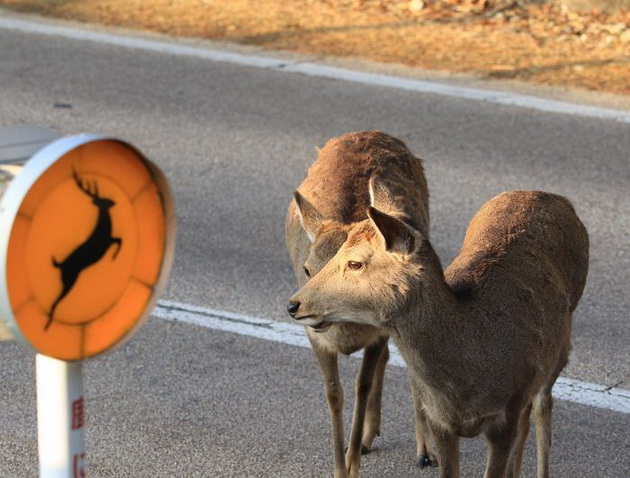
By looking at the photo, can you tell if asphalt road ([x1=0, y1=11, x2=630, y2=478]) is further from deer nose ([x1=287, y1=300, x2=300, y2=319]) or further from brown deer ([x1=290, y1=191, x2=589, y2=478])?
deer nose ([x1=287, y1=300, x2=300, y2=319])

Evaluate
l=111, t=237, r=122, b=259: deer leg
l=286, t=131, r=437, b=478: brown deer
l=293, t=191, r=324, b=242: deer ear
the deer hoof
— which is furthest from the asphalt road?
l=111, t=237, r=122, b=259: deer leg

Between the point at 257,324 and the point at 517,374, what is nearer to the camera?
the point at 517,374

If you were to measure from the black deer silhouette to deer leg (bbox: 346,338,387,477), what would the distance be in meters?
3.39

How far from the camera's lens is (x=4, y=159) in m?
2.45

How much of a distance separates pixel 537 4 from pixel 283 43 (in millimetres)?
3131

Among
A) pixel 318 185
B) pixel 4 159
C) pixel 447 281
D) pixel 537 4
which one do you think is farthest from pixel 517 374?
pixel 537 4

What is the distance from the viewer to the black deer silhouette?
2383 mm

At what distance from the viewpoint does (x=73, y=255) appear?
7.90 feet

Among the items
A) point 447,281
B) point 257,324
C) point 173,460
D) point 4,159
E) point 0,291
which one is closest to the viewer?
point 0,291

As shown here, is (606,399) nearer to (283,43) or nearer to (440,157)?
(440,157)

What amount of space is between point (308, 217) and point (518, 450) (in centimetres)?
142

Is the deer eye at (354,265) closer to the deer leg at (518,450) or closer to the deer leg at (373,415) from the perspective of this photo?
the deer leg at (518,450)

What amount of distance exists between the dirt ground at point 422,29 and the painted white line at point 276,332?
5.59 metres

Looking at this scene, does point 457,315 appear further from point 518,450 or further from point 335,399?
point 335,399
